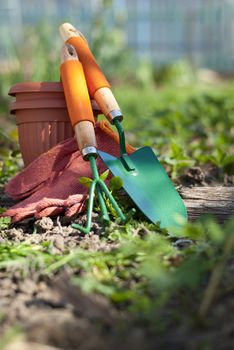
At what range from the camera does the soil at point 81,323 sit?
1.22m

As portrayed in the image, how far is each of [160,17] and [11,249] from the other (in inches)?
515

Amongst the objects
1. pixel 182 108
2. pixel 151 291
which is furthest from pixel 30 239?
pixel 182 108

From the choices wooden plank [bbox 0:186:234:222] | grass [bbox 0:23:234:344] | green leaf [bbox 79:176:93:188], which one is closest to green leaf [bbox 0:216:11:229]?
grass [bbox 0:23:234:344]

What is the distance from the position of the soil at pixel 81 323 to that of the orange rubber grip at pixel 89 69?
95 centimetres

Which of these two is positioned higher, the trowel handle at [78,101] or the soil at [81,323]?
the trowel handle at [78,101]

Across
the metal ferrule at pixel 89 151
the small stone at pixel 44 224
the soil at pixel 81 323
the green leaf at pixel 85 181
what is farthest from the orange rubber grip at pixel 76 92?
the soil at pixel 81 323

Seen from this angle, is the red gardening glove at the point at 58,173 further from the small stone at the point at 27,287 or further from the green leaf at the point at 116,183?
the small stone at the point at 27,287

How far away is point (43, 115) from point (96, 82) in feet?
0.97

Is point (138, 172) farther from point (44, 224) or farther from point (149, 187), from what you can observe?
point (44, 224)

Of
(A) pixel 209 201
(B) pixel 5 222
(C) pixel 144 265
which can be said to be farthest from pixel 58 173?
(C) pixel 144 265

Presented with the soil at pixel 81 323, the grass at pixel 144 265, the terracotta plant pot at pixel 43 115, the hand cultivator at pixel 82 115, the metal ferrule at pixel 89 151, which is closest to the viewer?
the soil at pixel 81 323

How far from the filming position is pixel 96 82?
7.62ft

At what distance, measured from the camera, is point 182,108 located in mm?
5281

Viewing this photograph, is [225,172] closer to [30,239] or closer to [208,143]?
[208,143]
